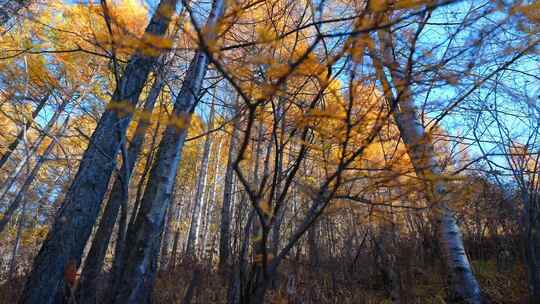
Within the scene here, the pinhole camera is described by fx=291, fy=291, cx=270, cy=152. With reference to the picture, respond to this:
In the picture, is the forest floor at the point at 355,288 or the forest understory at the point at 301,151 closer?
the forest understory at the point at 301,151

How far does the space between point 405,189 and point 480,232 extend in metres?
3.74

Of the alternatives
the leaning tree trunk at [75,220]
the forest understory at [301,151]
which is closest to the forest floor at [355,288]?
the forest understory at [301,151]

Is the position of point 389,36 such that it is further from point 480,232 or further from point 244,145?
point 480,232

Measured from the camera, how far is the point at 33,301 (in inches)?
100

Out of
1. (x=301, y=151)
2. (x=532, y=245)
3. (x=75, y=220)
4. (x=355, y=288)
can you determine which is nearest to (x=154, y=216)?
(x=301, y=151)

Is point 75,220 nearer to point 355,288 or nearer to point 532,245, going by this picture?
point 355,288

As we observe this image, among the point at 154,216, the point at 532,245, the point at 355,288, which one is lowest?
the point at 355,288

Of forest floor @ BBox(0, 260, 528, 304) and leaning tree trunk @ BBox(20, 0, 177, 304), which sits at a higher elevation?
leaning tree trunk @ BBox(20, 0, 177, 304)

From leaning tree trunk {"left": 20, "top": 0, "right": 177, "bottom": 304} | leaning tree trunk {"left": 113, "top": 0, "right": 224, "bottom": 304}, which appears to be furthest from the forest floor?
leaning tree trunk {"left": 113, "top": 0, "right": 224, "bottom": 304}

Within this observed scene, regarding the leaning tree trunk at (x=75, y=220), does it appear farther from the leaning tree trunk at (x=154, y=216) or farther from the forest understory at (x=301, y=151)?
the leaning tree trunk at (x=154, y=216)

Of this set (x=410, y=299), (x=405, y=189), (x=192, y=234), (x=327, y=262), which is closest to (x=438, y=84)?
(x=405, y=189)

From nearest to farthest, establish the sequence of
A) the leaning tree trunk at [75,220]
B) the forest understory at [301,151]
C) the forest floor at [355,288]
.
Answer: the forest understory at [301,151], the leaning tree trunk at [75,220], the forest floor at [355,288]

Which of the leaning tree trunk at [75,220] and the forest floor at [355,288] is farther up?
the leaning tree trunk at [75,220]

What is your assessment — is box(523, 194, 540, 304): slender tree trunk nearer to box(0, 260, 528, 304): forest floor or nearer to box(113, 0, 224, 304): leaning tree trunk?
box(0, 260, 528, 304): forest floor
